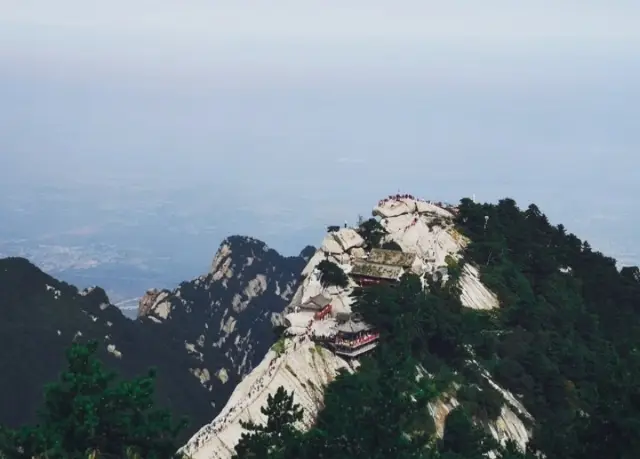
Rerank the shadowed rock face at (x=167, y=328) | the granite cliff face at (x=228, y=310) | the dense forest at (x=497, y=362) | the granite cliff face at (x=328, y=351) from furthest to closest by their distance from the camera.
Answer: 1. the granite cliff face at (x=228, y=310)
2. the shadowed rock face at (x=167, y=328)
3. the granite cliff face at (x=328, y=351)
4. the dense forest at (x=497, y=362)

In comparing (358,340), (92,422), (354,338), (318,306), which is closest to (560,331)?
(318,306)

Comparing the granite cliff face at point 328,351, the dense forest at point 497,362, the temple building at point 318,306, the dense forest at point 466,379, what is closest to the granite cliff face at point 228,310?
the granite cliff face at point 328,351

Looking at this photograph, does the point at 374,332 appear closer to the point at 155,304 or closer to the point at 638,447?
the point at 638,447

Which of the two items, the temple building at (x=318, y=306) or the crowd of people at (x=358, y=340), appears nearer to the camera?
the crowd of people at (x=358, y=340)

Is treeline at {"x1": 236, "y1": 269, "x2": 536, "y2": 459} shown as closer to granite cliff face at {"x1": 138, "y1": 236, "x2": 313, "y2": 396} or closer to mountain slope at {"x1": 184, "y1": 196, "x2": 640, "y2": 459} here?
mountain slope at {"x1": 184, "y1": 196, "x2": 640, "y2": 459}

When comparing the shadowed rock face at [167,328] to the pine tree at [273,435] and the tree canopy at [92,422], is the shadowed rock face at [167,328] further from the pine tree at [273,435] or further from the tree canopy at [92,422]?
the tree canopy at [92,422]

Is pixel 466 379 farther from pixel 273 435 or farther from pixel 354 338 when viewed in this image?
pixel 273 435

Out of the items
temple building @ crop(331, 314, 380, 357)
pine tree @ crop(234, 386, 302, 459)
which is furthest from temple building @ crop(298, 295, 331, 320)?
pine tree @ crop(234, 386, 302, 459)
